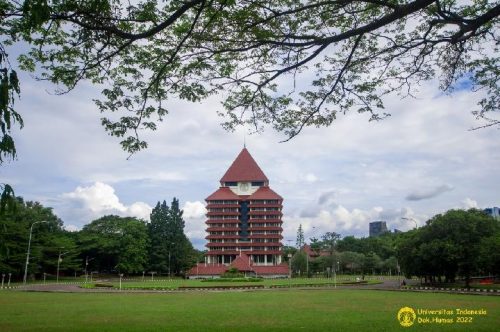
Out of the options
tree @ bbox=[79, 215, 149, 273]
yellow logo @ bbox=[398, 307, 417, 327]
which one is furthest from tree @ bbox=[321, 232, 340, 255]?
yellow logo @ bbox=[398, 307, 417, 327]

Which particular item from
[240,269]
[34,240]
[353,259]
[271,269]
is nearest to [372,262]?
[353,259]

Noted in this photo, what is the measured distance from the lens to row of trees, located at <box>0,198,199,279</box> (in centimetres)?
6058

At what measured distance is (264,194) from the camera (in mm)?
86375

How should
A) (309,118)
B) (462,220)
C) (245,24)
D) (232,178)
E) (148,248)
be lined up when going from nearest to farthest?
(245,24) → (309,118) → (462,220) → (148,248) → (232,178)

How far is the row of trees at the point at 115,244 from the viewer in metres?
60.6

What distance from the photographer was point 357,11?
7.91 meters

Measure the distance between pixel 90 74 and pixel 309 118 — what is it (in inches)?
168

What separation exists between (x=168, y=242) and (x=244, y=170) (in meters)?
25.3

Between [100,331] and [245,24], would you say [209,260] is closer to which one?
[100,331]

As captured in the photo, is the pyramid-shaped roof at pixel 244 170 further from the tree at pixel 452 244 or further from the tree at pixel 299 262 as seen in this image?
the tree at pixel 452 244

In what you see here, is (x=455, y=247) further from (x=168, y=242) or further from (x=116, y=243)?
(x=116, y=243)

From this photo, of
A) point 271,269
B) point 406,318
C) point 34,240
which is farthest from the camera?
point 271,269

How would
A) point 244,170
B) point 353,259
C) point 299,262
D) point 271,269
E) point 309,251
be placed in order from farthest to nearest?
1. point 309,251
2. point 244,170
3. point 299,262
4. point 353,259
5. point 271,269

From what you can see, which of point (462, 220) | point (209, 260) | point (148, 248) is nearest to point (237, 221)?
point (209, 260)
